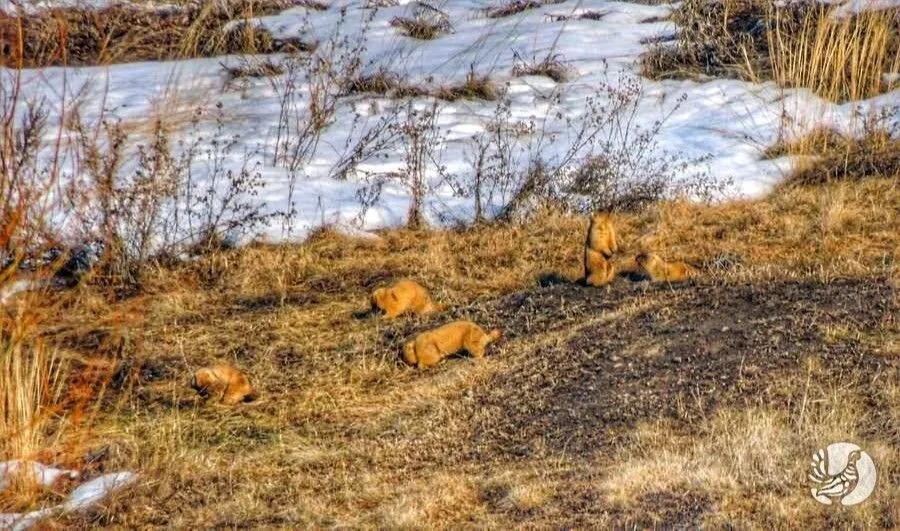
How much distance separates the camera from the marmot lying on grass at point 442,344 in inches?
236

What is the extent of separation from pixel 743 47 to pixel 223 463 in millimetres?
6607

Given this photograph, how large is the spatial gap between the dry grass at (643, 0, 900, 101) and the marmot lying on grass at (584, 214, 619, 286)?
12.0 ft

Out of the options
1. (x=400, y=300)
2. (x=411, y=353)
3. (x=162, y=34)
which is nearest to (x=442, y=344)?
(x=411, y=353)

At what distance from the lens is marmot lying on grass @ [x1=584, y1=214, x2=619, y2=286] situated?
6.64m

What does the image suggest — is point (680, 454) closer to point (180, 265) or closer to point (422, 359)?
point (422, 359)

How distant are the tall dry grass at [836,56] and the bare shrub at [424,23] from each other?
10.4 feet

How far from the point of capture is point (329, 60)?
1009 centimetres

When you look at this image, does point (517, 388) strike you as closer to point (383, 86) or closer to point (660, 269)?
point (660, 269)

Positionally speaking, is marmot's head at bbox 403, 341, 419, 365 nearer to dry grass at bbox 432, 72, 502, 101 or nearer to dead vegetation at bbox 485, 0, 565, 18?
dry grass at bbox 432, 72, 502, 101

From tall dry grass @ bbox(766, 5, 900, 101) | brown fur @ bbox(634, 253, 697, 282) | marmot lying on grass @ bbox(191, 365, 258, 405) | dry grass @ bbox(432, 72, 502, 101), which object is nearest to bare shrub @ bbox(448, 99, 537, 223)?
dry grass @ bbox(432, 72, 502, 101)

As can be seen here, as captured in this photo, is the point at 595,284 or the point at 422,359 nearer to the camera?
the point at 422,359

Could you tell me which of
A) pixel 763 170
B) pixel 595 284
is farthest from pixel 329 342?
pixel 763 170

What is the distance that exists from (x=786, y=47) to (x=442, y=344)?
17.5 ft

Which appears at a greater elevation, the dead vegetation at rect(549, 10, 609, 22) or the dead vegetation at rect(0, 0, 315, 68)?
the dead vegetation at rect(0, 0, 315, 68)
